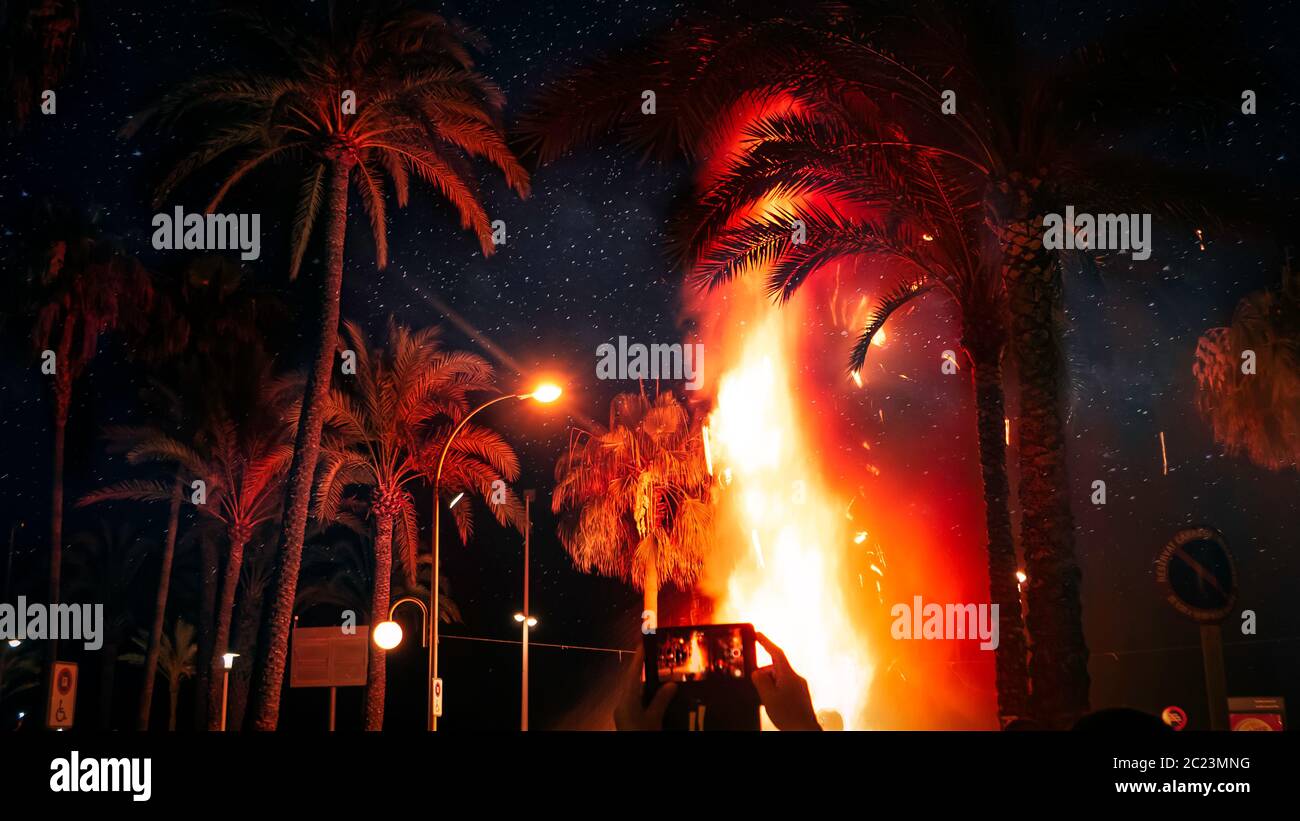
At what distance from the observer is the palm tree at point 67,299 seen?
25125 millimetres

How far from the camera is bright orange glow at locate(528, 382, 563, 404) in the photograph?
2006 centimetres

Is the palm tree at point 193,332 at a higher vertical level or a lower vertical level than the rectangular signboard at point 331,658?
higher

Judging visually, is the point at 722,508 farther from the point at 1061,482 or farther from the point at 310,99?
the point at 1061,482

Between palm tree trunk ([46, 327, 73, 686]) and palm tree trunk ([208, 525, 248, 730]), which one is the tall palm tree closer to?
palm tree trunk ([46, 327, 73, 686])

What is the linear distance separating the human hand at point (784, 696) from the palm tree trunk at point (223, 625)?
1217 inches

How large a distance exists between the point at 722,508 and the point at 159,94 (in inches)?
776

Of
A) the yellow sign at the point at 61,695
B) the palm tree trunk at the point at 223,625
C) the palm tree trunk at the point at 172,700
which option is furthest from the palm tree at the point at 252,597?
the yellow sign at the point at 61,695

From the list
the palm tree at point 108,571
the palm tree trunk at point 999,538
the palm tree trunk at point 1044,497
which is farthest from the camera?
the palm tree at point 108,571

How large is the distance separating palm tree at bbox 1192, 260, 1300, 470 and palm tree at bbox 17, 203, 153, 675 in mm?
25767

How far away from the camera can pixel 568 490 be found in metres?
32.2

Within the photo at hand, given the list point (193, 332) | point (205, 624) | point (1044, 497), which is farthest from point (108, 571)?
point (1044, 497)

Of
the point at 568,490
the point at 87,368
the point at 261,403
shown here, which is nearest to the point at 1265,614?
the point at 568,490

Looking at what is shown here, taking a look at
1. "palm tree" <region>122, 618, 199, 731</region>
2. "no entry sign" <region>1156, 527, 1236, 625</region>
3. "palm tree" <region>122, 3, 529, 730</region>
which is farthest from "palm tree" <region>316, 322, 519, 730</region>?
"palm tree" <region>122, 618, 199, 731</region>

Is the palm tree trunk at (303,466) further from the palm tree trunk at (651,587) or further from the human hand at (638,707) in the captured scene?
the palm tree trunk at (651,587)
